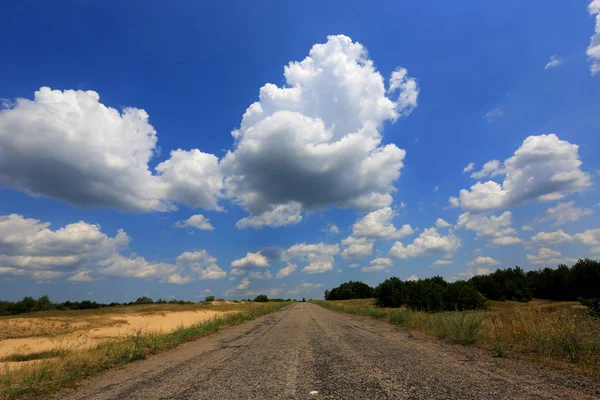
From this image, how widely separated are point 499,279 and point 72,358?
9972cm

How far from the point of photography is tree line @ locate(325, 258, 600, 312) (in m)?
44.0

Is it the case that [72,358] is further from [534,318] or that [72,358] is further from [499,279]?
[499,279]

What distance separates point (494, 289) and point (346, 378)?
8385 cm

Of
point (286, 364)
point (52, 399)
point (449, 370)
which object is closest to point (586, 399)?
point (449, 370)

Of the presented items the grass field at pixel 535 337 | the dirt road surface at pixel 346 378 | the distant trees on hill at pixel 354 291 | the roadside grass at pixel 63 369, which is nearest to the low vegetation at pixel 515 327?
the grass field at pixel 535 337

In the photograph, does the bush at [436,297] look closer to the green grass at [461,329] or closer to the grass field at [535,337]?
the green grass at [461,329]

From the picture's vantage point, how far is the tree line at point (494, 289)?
4403cm

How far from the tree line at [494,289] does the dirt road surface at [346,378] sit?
975 inches

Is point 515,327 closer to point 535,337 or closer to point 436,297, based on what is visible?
point 535,337

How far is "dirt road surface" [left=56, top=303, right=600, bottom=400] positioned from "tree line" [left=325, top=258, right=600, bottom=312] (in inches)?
975

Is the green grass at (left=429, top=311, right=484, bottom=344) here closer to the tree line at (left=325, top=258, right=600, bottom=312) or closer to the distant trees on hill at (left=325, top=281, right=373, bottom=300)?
the tree line at (left=325, top=258, right=600, bottom=312)

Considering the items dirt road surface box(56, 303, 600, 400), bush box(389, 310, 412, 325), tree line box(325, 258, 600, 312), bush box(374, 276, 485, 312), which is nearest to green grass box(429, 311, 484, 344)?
dirt road surface box(56, 303, 600, 400)

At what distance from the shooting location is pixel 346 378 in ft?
23.1

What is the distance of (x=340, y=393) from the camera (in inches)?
232
